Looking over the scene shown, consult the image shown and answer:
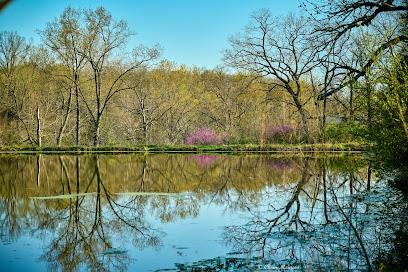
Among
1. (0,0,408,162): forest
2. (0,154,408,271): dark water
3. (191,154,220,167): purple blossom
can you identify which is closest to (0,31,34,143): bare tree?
(0,0,408,162): forest

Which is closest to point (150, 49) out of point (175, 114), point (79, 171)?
point (175, 114)

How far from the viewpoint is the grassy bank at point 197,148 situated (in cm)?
2788

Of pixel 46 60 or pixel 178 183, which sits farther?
pixel 46 60

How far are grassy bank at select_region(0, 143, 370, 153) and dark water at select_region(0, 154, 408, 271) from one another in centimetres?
1303

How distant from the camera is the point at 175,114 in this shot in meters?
41.3

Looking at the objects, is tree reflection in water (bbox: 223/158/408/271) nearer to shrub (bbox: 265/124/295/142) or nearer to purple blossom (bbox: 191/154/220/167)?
purple blossom (bbox: 191/154/220/167)

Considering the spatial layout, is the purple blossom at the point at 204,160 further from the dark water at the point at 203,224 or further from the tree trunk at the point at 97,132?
the tree trunk at the point at 97,132

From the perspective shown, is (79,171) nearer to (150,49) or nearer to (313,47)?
(313,47)

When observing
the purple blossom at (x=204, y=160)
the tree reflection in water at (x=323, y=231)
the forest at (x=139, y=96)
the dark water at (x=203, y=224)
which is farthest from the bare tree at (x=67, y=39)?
the tree reflection in water at (x=323, y=231)

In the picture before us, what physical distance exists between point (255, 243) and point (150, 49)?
30.6 m

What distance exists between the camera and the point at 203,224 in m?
8.08

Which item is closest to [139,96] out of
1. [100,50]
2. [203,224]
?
[100,50]

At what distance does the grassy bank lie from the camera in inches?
1097

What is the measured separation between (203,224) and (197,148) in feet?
72.8
